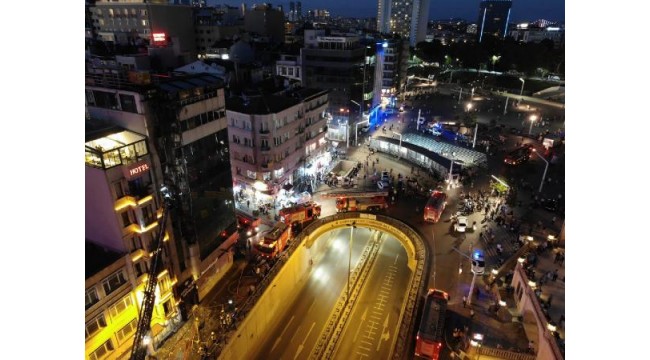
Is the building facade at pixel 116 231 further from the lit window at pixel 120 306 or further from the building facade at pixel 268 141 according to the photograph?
the building facade at pixel 268 141

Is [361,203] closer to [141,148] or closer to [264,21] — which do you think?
[141,148]

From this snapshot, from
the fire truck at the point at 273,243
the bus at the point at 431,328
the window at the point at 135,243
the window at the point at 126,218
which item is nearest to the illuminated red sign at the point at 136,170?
the window at the point at 126,218

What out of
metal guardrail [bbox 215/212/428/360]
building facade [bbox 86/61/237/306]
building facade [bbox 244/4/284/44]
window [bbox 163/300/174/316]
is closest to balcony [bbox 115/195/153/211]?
building facade [bbox 86/61/237/306]

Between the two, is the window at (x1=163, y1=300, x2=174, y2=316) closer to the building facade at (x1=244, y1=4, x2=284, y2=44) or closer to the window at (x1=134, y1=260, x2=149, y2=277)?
the window at (x1=134, y1=260, x2=149, y2=277)

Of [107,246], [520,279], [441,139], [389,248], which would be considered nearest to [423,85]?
[441,139]

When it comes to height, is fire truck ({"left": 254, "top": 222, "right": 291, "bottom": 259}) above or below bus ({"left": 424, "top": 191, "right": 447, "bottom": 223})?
below

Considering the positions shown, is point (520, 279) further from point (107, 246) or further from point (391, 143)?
point (391, 143)
